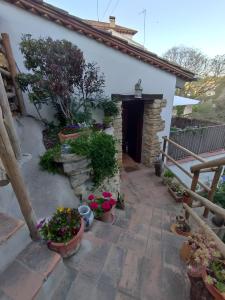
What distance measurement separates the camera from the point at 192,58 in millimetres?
11305

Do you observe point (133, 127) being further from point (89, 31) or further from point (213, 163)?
point (213, 163)

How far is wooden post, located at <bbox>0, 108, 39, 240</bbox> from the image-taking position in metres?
1.09

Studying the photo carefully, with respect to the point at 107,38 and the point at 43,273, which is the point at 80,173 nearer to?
the point at 43,273

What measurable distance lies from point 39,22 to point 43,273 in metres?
4.06

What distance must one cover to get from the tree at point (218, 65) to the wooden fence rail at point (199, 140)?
7.17m

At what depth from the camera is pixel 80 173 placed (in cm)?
243

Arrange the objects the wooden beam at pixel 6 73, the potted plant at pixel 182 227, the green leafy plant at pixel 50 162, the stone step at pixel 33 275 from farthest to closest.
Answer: the wooden beam at pixel 6 73
the potted plant at pixel 182 227
the green leafy plant at pixel 50 162
the stone step at pixel 33 275

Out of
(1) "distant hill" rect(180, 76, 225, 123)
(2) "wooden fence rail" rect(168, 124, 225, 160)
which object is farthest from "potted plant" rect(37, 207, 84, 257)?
(1) "distant hill" rect(180, 76, 225, 123)

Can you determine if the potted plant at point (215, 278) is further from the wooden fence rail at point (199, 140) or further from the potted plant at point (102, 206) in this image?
the wooden fence rail at point (199, 140)

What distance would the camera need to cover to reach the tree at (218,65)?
1075 centimetres

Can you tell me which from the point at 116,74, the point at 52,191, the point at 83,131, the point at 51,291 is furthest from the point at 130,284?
the point at 116,74

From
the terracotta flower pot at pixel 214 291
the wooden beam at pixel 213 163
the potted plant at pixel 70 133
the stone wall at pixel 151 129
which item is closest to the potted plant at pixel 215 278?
the terracotta flower pot at pixel 214 291

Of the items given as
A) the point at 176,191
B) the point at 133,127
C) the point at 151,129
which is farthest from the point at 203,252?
the point at 133,127

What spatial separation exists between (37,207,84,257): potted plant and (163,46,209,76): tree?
12832mm
